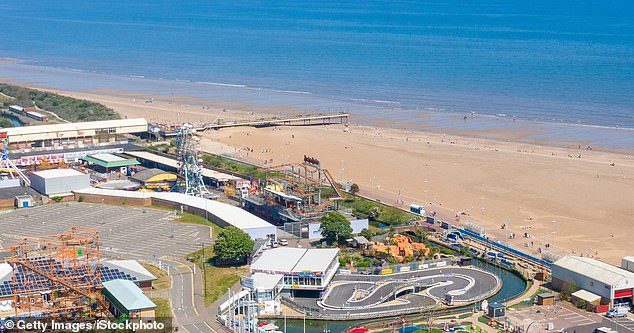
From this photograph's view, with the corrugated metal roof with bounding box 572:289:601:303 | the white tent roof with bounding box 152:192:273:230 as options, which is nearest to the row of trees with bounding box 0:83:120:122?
the white tent roof with bounding box 152:192:273:230

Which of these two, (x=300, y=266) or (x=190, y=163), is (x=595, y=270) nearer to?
(x=300, y=266)

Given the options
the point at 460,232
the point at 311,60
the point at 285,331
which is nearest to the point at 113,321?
the point at 285,331

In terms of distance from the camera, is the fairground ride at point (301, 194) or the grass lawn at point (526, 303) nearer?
the grass lawn at point (526, 303)

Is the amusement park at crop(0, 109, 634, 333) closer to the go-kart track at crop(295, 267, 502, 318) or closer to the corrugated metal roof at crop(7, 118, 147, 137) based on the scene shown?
the go-kart track at crop(295, 267, 502, 318)

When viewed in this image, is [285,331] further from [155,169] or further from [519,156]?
[519,156]

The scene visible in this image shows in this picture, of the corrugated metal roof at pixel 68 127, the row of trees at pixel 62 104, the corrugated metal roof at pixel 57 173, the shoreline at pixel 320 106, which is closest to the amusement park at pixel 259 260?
the corrugated metal roof at pixel 57 173

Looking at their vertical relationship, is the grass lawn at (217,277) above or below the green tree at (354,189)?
below

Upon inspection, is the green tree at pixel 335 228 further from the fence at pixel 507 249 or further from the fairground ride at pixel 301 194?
the fence at pixel 507 249
